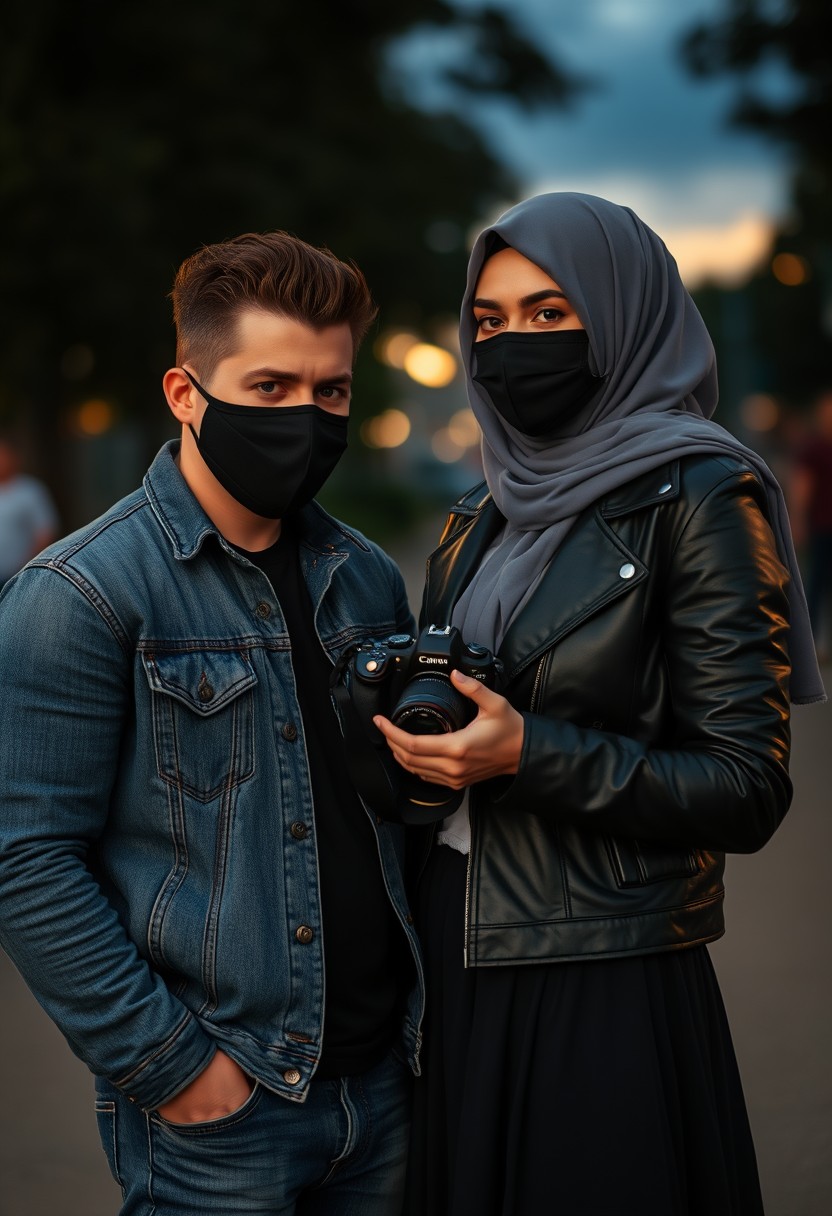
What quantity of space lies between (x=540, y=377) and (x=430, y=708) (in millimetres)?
747

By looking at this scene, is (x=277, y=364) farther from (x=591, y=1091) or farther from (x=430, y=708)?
(x=591, y=1091)

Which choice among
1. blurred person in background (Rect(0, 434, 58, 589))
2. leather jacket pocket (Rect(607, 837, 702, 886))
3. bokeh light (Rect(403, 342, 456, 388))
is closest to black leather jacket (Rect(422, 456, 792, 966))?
leather jacket pocket (Rect(607, 837, 702, 886))

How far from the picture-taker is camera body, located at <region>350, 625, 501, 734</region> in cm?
217

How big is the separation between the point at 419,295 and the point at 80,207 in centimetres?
848

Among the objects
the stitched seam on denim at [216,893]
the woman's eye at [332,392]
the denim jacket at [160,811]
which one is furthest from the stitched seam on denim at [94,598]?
the woman's eye at [332,392]

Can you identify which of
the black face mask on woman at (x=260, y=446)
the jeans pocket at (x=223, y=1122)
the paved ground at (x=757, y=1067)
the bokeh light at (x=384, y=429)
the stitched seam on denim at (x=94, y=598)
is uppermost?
the bokeh light at (x=384, y=429)

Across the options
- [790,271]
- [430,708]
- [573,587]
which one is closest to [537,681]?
[573,587]

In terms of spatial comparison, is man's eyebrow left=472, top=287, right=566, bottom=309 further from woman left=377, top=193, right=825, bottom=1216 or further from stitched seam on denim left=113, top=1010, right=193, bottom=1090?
stitched seam on denim left=113, top=1010, right=193, bottom=1090

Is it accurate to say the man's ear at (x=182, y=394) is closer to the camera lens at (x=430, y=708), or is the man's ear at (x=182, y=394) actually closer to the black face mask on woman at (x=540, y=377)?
the black face mask on woman at (x=540, y=377)

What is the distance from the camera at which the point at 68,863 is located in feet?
7.24

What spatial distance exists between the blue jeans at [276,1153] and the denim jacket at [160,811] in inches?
3.6

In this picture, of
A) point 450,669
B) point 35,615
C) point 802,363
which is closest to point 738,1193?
point 450,669

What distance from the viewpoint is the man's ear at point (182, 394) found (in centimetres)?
253

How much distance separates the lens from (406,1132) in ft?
8.35
